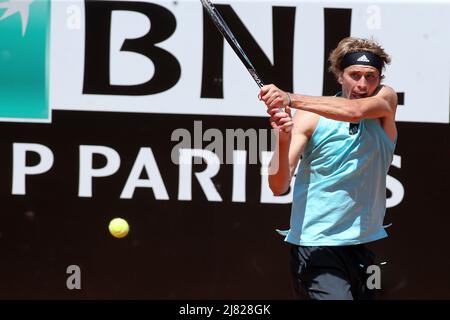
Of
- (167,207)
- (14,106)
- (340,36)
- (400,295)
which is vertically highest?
(340,36)

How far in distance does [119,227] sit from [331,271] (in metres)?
1.66

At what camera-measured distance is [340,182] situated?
125 inches

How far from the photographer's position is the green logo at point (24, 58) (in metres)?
4.43

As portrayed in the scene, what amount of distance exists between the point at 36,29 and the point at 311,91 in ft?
4.78

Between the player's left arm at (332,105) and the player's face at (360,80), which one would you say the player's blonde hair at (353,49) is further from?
the player's left arm at (332,105)

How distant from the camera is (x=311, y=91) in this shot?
14.4ft

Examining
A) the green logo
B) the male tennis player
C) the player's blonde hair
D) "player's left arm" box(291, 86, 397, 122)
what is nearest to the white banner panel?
the green logo

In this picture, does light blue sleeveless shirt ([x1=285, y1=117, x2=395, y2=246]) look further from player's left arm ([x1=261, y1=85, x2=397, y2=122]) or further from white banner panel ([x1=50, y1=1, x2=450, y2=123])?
white banner panel ([x1=50, y1=1, x2=450, y2=123])

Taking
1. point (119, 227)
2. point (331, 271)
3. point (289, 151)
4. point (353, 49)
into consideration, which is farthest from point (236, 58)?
point (331, 271)

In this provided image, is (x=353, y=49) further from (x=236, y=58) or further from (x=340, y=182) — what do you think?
(x=236, y=58)

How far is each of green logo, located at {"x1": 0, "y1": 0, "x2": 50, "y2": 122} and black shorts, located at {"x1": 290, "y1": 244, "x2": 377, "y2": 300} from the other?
6.09 ft

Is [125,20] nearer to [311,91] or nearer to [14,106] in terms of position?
[14,106]

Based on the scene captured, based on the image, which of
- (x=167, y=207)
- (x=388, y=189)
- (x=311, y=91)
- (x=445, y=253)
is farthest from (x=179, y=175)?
(x=445, y=253)

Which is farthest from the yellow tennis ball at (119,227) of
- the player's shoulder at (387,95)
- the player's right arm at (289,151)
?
the player's shoulder at (387,95)
